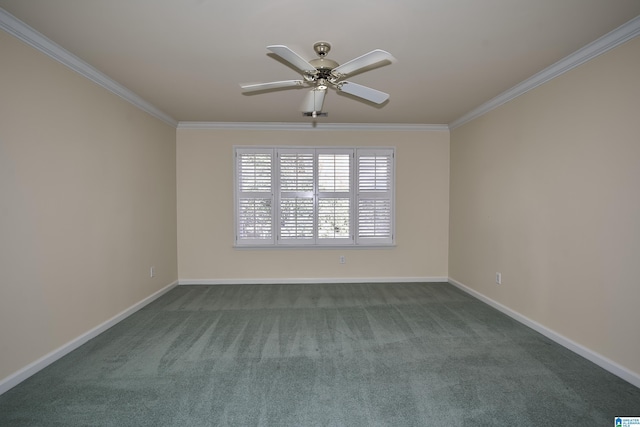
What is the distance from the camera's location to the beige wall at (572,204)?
217cm

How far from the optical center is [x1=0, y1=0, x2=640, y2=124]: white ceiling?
1.93 meters

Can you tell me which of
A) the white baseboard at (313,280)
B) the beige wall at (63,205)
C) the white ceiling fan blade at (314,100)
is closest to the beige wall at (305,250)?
the white baseboard at (313,280)

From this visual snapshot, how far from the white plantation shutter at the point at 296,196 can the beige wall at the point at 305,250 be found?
0.21 meters

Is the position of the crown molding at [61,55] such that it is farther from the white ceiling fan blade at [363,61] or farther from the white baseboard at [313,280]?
the white baseboard at [313,280]

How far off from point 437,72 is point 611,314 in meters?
2.43

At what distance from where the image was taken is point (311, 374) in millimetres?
2252

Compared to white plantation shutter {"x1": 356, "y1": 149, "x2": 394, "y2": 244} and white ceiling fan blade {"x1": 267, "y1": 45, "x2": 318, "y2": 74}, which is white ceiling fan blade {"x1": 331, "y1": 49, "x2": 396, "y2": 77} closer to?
white ceiling fan blade {"x1": 267, "y1": 45, "x2": 318, "y2": 74}

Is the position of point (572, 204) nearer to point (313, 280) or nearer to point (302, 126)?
point (313, 280)

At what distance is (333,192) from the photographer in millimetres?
4762

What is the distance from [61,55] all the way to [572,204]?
14.6ft

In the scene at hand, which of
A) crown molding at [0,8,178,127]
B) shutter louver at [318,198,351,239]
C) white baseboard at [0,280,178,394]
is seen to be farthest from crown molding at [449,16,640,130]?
white baseboard at [0,280,178,394]

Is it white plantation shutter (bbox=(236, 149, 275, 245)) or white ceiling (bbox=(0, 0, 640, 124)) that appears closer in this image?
white ceiling (bbox=(0, 0, 640, 124))

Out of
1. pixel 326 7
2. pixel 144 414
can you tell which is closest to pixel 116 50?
pixel 326 7

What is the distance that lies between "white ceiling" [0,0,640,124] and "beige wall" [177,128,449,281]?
1.38 metres
